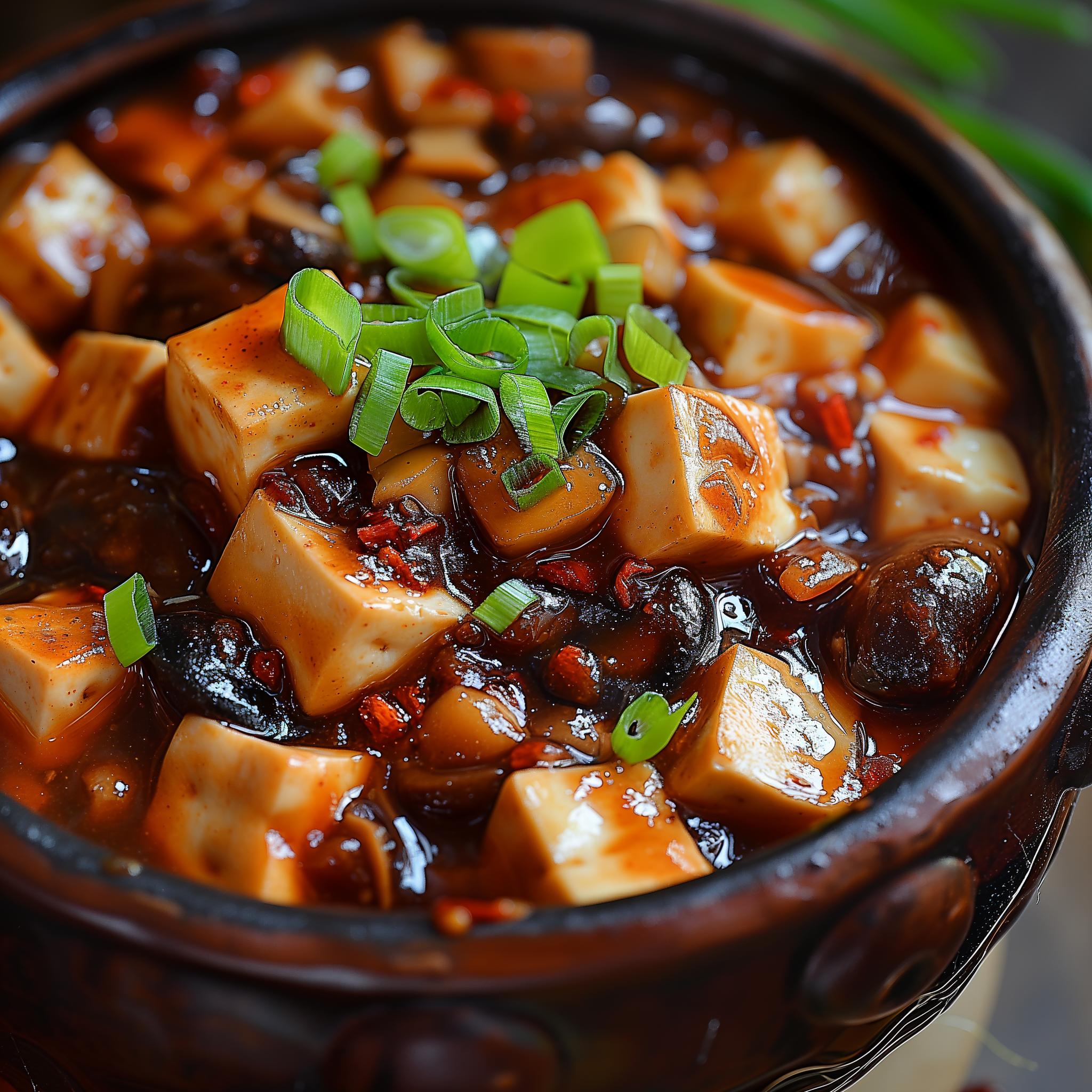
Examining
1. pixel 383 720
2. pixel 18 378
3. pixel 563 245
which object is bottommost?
pixel 18 378

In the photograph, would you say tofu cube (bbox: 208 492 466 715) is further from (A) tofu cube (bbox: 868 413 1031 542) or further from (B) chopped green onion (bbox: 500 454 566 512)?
(A) tofu cube (bbox: 868 413 1031 542)

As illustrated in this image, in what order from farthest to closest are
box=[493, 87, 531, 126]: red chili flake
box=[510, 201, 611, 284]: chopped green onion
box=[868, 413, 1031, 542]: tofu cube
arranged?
box=[493, 87, 531, 126]: red chili flake < box=[510, 201, 611, 284]: chopped green onion < box=[868, 413, 1031, 542]: tofu cube

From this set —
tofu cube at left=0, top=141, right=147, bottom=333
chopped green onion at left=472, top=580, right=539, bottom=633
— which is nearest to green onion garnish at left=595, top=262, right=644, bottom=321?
chopped green onion at left=472, top=580, right=539, bottom=633

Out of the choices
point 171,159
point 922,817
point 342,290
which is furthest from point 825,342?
point 171,159

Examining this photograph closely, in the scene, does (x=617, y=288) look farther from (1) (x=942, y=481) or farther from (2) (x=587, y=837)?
(2) (x=587, y=837)

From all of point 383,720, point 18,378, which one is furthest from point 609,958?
point 18,378

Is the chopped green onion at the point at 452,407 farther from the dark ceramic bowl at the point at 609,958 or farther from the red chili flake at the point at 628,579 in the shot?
the dark ceramic bowl at the point at 609,958
